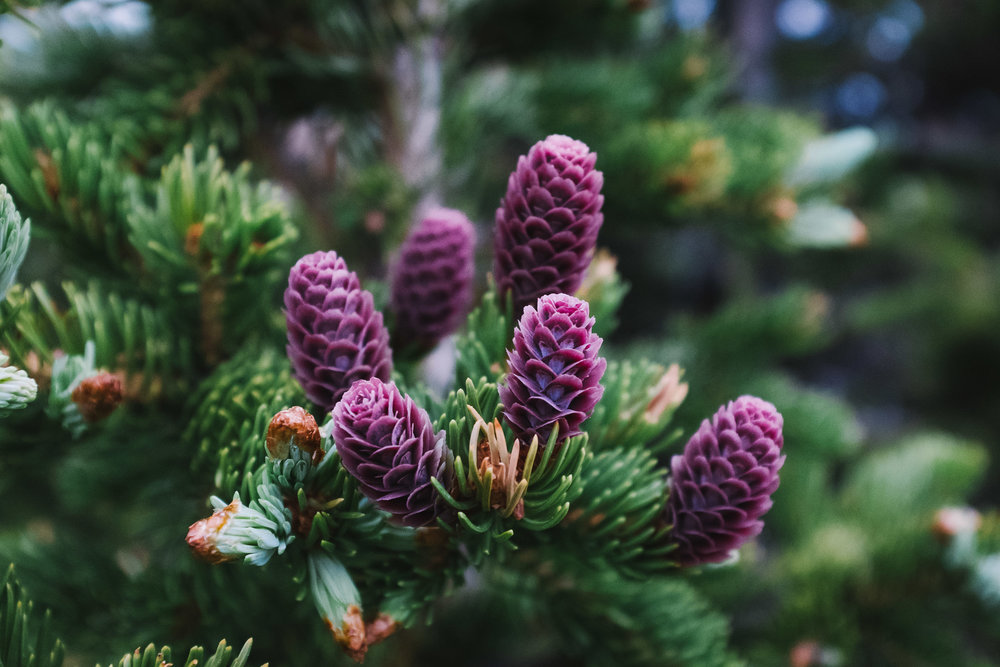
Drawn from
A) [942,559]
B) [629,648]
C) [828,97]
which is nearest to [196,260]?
[629,648]

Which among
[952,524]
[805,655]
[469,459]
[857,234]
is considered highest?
[469,459]

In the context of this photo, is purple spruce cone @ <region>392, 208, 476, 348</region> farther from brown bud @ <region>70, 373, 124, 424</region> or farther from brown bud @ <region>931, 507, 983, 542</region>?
brown bud @ <region>931, 507, 983, 542</region>

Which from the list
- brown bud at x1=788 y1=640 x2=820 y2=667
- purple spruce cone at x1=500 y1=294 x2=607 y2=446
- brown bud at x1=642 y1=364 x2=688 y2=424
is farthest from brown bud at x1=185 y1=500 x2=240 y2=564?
brown bud at x1=788 y1=640 x2=820 y2=667

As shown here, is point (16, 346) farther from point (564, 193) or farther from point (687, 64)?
point (687, 64)

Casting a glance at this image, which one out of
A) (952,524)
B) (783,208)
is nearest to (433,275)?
(783,208)

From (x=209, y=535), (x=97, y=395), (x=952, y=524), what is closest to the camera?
(x=209, y=535)

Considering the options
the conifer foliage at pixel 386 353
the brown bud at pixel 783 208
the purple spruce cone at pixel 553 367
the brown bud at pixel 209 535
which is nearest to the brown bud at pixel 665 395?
the conifer foliage at pixel 386 353

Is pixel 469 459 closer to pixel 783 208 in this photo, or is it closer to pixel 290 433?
pixel 290 433
